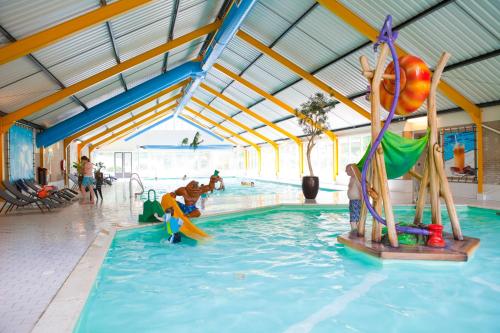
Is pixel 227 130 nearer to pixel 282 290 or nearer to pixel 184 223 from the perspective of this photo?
pixel 184 223

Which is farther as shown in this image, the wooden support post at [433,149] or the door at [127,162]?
the door at [127,162]

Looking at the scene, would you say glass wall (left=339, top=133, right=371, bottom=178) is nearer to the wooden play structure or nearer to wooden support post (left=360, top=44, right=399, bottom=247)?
the wooden play structure

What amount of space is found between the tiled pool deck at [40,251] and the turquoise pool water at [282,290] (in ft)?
1.19

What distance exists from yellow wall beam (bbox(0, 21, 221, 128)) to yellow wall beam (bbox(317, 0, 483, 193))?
3.92m

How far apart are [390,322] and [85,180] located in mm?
9514

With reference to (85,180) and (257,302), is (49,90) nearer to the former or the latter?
(85,180)

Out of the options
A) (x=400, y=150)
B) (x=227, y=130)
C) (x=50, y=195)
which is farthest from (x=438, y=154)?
(x=227, y=130)

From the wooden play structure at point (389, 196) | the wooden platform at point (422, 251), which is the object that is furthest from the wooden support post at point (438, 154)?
the wooden platform at point (422, 251)

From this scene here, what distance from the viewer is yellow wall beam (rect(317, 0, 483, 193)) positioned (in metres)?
8.89

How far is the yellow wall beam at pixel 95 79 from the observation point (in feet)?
29.7

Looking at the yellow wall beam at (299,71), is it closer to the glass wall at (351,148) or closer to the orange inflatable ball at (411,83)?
the glass wall at (351,148)

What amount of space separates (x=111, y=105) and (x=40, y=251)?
31.3 feet

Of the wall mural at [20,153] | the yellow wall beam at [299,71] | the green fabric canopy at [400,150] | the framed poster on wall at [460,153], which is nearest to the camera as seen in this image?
the green fabric canopy at [400,150]

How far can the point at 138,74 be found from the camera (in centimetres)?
1291
